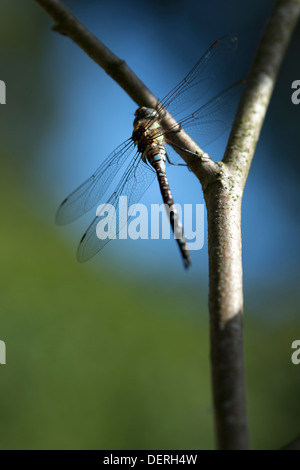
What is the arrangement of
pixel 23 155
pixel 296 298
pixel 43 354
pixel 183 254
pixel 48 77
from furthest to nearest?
pixel 48 77, pixel 23 155, pixel 296 298, pixel 43 354, pixel 183 254

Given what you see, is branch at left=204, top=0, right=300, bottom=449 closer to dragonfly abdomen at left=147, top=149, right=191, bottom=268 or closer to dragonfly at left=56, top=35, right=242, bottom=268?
dragonfly at left=56, top=35, right=242, bottom=268

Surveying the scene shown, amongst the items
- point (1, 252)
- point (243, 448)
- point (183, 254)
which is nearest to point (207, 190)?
point (183, 254)

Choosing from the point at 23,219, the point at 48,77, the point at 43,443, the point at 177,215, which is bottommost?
the point at 43,443

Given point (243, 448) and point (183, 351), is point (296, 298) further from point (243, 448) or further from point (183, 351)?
point (243, 448)

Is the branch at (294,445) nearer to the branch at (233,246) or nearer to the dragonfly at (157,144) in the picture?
the branch at (233,246)

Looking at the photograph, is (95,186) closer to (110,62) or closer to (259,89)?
(110,62)

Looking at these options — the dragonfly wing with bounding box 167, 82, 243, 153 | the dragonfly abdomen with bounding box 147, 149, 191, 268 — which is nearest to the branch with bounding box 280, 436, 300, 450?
the dragonfly abdomen with bounding box 147, 149, 191, 268

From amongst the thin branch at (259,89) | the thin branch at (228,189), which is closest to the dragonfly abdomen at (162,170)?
the thin branch at (228,189)
